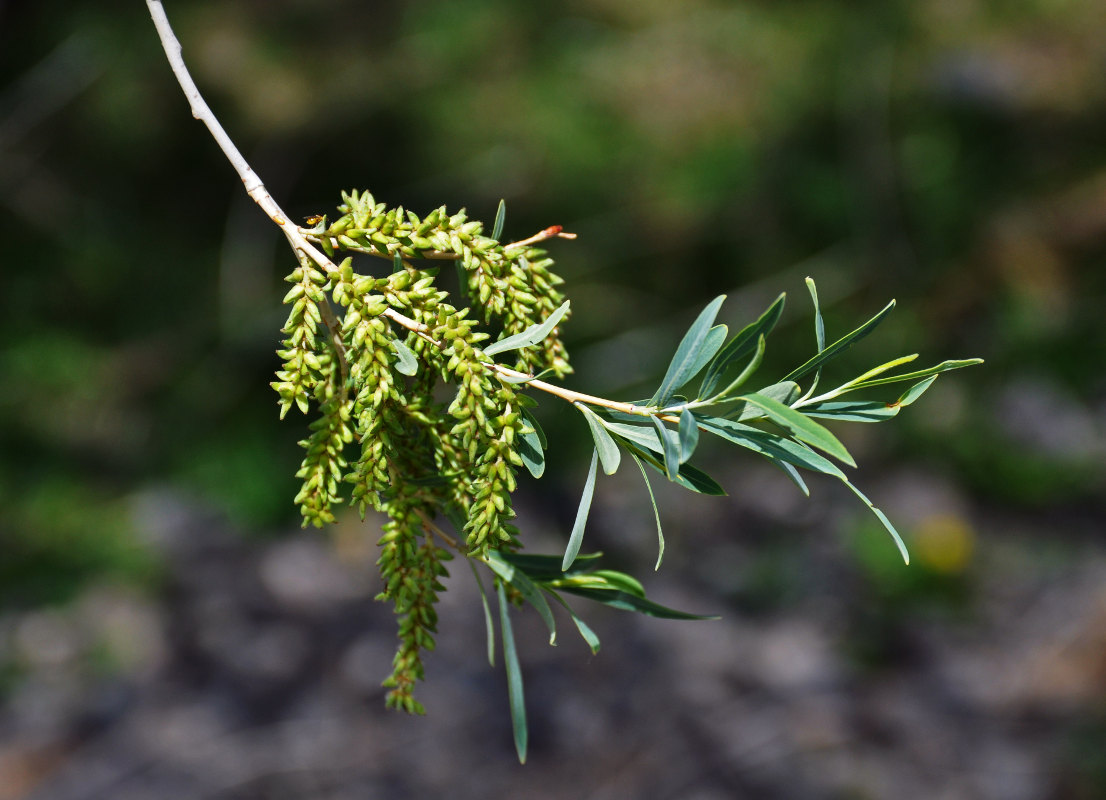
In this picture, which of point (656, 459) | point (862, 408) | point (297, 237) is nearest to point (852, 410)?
point (862, 408)

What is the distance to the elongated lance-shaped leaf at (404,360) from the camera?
92cm

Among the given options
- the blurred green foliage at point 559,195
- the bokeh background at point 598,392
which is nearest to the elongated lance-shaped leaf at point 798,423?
the bokeh background at point 598,392

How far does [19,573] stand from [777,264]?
13.0ft

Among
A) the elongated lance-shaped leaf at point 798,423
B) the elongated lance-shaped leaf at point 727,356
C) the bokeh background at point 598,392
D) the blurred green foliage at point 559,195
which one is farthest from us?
the blurred green foliage at point 559,195

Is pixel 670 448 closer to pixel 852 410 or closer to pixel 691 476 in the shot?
pixel 691 476

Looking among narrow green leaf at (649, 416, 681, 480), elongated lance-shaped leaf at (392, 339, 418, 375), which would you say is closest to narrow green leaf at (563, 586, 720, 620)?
narrow green leaf at (649, 416, 681, 480)

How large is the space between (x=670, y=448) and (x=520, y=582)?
338mm

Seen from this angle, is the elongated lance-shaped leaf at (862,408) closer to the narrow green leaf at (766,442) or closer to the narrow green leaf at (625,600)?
the narrow green leaf at (766,442)

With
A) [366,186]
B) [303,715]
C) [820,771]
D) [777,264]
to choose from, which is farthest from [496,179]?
[820,771]

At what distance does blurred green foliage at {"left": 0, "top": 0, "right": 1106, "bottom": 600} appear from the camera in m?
4.46

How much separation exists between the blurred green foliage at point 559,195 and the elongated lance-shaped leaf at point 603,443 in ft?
11.7

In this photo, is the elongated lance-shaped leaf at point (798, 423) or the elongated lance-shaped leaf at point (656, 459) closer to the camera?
the elongated lance-shaped leaf at point (798, 423)

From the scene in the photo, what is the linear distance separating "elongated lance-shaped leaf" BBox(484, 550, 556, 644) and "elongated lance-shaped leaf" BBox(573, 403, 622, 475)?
22 cm

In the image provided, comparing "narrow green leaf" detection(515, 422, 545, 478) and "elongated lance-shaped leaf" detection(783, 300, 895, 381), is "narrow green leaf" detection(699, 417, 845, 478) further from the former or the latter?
"narrow green leaf" detection(515, 422, 545, 478)
